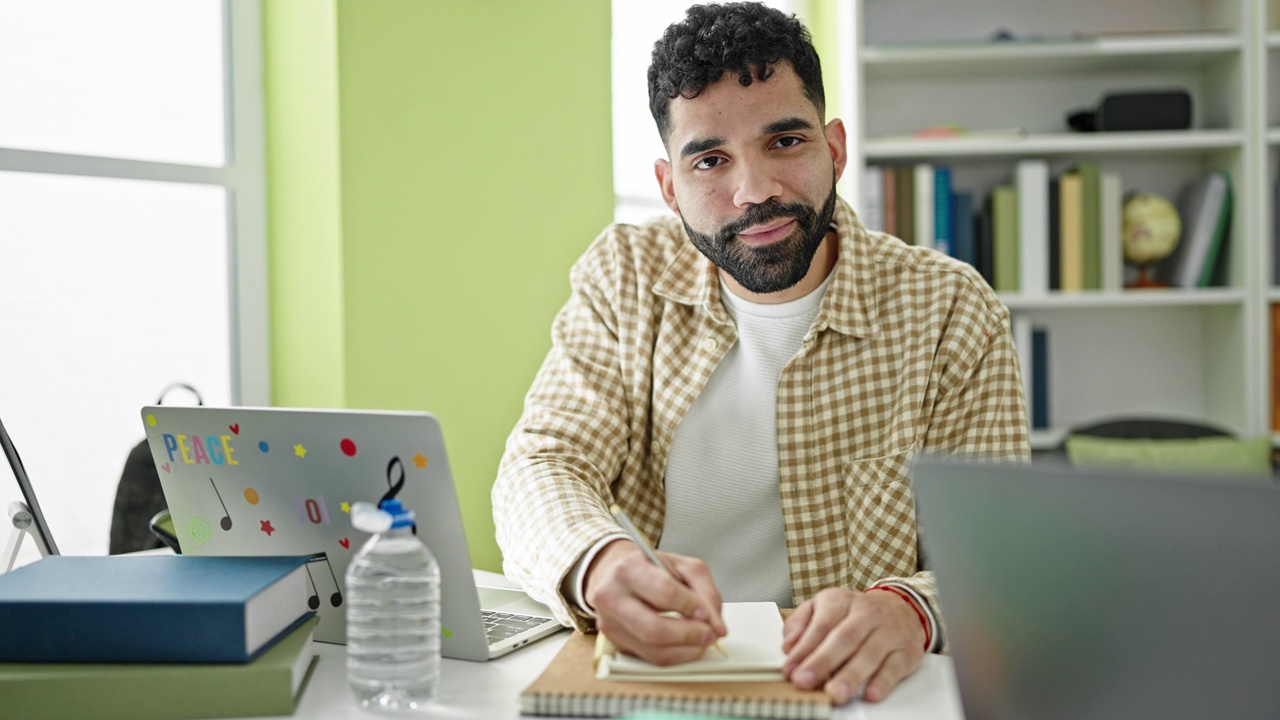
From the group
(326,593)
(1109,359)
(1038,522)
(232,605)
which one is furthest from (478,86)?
(1109,359)

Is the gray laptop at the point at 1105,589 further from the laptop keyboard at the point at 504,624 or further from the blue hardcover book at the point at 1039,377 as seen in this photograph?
the blue hardcover book at the point at 1039,377

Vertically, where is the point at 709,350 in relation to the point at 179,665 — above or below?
above

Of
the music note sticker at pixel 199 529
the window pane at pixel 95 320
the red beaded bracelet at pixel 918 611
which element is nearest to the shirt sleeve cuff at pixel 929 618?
the red beaded bracelet at pixel 918 611

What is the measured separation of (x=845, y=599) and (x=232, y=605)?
0.51m

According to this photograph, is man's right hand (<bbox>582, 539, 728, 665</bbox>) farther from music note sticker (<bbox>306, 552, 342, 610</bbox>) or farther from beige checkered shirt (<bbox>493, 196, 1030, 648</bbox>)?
beige checkered shirt (<bbox>493, 196, 1030, 648</bbox>)

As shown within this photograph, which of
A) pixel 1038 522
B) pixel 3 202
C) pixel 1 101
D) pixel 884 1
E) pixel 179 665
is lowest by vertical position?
pixel 179 665

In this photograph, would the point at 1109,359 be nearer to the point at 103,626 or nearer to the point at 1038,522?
the point at 1038,522

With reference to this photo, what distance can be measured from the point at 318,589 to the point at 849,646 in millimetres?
511

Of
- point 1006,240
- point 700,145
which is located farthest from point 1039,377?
point 700,145

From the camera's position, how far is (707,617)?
929 millimetres

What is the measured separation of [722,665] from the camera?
90 cm

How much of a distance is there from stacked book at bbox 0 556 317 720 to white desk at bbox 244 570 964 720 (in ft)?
0.12

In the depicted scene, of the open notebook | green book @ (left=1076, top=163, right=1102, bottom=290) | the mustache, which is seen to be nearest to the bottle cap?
the open notebook

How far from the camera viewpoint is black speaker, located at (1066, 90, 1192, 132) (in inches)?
111
